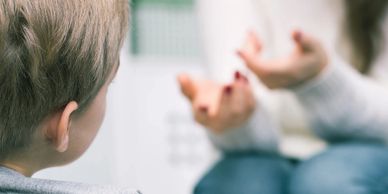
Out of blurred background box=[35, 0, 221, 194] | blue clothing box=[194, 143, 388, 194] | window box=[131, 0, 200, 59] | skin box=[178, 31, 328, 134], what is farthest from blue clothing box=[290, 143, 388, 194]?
window box=[131, 0, 200, 59]

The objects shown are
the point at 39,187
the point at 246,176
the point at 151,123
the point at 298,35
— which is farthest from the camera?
the point at 151,123

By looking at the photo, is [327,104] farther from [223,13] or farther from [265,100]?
[223,13]

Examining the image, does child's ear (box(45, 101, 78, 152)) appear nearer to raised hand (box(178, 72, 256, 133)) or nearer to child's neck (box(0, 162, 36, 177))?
child's neck (box(0, 162, 36, 177))

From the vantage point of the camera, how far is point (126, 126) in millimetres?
1698

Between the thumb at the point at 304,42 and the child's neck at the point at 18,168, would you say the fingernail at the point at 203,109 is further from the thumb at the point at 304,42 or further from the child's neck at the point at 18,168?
the child's neck at the point at 18,168

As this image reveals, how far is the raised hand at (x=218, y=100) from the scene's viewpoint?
0.93 metres

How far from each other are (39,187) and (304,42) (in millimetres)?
423

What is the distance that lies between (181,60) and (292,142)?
64 centimetres

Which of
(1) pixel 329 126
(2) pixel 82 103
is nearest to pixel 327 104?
(1) pixel 329 126

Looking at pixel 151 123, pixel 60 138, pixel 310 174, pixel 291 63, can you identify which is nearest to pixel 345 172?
pixel 310 174

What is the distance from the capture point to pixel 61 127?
0.66 metres

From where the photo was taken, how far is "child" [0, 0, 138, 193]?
0.63 meters

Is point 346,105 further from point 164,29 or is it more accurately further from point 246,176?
point 164,29

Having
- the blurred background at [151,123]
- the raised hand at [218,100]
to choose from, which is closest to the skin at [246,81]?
the raised hand at [218,100]
